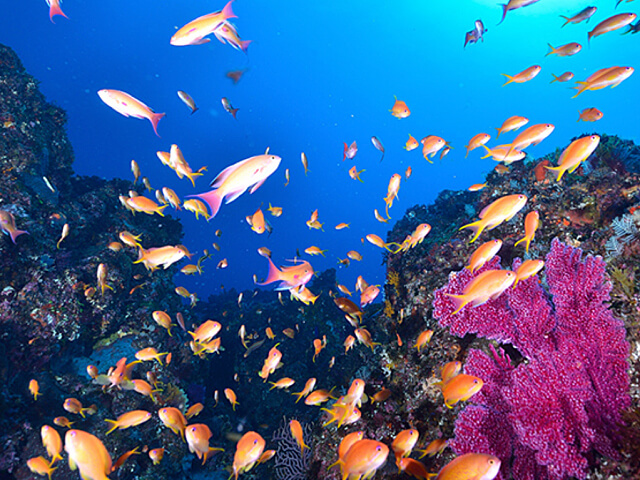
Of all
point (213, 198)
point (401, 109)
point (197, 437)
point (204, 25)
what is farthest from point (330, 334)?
point (204, 25)

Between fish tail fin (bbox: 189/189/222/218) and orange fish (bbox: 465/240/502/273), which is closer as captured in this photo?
fish tail fin (bbox: 189/189/222/218)

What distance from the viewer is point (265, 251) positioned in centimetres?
723

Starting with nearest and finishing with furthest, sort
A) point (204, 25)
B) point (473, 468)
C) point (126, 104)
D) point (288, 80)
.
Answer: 1. point (473, 468)
2. point (204, 25)
3. point (126, 104)
4. point (288, 80)

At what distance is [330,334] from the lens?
10781 mm

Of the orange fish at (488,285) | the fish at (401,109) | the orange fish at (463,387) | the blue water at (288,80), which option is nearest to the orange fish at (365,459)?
the orange fish at (463,387)

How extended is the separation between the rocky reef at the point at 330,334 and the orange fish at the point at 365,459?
31.3 inches

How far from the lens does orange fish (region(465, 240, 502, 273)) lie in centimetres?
277

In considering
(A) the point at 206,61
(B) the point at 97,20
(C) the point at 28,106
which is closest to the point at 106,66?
(B) the point at 97,20

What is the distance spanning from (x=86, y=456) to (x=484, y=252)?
14.0 ft

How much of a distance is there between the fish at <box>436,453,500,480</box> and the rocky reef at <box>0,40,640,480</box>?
28.2 inches

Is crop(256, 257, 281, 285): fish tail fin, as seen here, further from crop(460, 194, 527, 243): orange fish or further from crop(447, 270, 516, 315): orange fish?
crop(460, 194, 527, 243): orange fish

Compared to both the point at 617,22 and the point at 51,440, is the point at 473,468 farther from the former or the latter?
the point at 617,22

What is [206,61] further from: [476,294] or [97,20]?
[476,294]

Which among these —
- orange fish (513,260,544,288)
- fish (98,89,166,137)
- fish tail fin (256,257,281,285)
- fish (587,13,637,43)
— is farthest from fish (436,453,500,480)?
fish (587,13,637,43)
